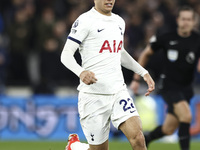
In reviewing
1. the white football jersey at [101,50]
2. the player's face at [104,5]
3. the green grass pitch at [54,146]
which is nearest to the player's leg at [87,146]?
the white football jersey at [101,50]

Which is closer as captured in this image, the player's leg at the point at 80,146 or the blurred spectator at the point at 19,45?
the player's leg at the point at 80,146

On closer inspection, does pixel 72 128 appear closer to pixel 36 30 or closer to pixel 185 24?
pixel 36 30

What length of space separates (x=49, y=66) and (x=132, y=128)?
8215mm

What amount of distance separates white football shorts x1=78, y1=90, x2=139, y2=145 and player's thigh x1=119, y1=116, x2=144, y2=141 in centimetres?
5

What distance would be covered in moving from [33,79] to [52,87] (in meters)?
1.02

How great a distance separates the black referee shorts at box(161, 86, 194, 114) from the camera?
9.24m

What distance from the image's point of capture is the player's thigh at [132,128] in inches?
254

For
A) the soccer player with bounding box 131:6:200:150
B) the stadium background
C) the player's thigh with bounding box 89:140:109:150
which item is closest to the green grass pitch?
the stadium background

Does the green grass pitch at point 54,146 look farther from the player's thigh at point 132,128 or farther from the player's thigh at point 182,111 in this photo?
the player's thigh at point 132,128

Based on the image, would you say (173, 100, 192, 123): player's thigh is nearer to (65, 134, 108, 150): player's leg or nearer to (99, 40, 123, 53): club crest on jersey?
(65, 134, 108, 150): player's leg

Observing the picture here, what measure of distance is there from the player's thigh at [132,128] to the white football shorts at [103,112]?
0.05 meters

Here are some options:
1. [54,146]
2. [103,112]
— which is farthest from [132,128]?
[54,146]

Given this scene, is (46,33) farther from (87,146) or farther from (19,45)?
(87,146)

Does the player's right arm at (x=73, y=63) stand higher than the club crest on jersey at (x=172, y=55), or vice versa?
the player's right arm at (x=73, y=63)
